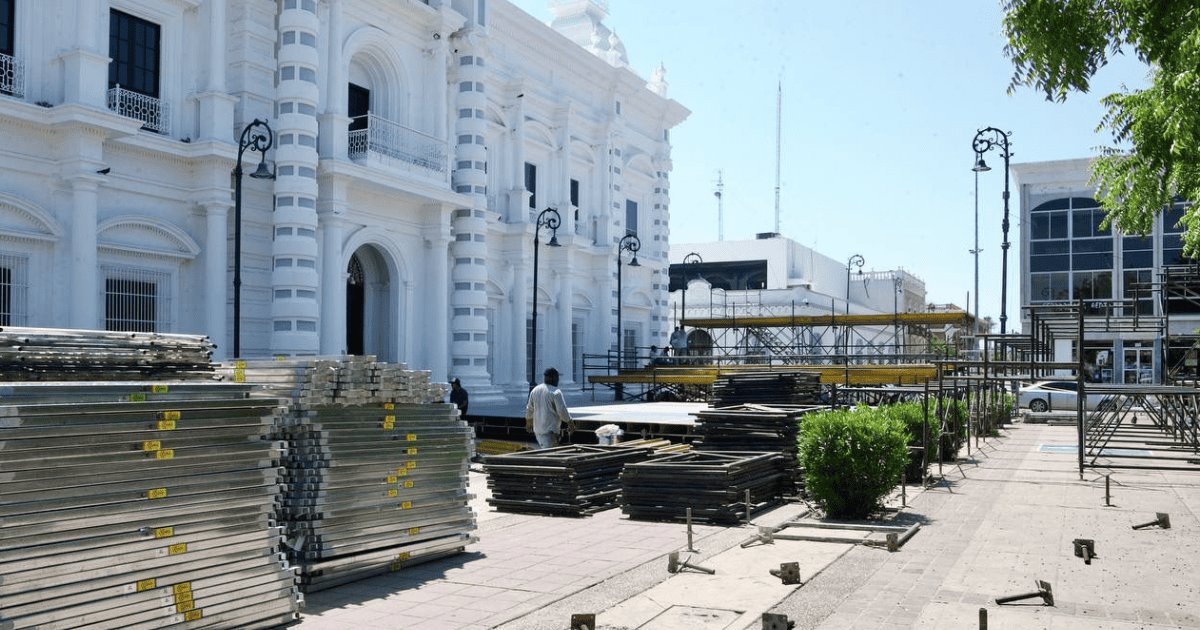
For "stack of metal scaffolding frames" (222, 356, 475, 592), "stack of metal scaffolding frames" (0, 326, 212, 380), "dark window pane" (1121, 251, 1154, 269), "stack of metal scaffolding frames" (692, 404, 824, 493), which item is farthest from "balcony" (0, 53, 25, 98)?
"dark window pane" (1121, 251, 1154, 269)

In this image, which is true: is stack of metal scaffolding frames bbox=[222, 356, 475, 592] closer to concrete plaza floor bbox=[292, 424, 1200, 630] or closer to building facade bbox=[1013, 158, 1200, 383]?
concrete plaza floor bbox=[292, 424, 1200, 630]

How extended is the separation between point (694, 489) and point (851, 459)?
6.20 ft

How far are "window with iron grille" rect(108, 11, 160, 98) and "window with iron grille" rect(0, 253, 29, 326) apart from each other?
12.5ft

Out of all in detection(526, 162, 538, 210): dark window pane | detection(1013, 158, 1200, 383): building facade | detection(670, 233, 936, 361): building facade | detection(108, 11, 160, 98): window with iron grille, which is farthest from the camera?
detection(670, 233, 936, 361): building facade

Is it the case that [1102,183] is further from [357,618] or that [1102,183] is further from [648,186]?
[648,186]

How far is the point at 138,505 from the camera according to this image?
23.6ft

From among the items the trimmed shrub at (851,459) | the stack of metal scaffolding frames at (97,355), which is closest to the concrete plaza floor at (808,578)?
the trimmed shrub at (851,459)

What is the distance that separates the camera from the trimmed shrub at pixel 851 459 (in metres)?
12.1

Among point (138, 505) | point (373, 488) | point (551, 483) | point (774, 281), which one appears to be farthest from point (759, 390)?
point (774, 281)

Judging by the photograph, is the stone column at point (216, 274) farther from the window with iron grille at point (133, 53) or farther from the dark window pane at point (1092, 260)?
the dark window pane at point (1092, 260)

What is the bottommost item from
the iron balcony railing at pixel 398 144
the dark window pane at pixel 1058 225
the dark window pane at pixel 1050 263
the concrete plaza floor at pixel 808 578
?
the concrete plaza floor at pixel 808 578

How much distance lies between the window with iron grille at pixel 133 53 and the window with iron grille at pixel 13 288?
3.82 metres

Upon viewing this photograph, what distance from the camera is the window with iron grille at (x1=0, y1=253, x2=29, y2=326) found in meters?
17.4

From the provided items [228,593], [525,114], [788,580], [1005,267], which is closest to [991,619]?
[788,580]
